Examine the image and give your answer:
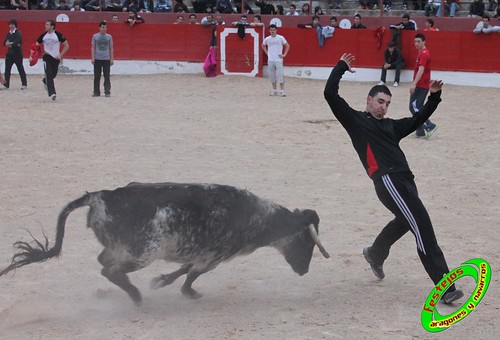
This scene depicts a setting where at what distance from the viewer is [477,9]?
2225 cm

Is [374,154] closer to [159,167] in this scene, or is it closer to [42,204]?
[42,204]

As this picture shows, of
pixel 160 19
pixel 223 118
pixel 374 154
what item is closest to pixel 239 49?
pixel 160 19

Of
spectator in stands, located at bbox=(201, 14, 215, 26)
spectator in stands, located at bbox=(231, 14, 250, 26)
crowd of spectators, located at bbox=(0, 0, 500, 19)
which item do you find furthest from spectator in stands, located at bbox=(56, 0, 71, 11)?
spectator in stands, located at bbox=(231, 14, 250, 26)

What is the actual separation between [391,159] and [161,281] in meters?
1.70

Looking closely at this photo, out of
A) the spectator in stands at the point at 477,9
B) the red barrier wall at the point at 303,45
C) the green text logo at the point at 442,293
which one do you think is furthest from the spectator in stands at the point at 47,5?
the green text logo at the point at 442,293

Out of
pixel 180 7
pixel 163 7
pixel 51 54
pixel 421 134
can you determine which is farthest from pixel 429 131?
pixel 163 7

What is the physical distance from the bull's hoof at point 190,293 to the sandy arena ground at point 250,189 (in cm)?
4

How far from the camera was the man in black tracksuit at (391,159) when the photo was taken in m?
5.73

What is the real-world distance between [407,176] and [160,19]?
1854 centimetres

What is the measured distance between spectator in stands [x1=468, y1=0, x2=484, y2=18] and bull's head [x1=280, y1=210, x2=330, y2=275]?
56.4 ft

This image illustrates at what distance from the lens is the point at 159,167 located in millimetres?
10312

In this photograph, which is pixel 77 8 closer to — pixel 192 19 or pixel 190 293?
pixel 192 19

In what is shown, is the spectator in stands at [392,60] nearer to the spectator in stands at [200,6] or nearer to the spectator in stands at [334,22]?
the spectator in stands at [334,22]

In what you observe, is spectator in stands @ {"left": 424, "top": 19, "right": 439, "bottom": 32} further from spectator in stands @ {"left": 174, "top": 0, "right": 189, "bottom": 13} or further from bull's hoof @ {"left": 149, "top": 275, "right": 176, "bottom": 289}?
bull's hoof @ {"left": 149, "top": 275, "right": 176, "bottom": 289}
